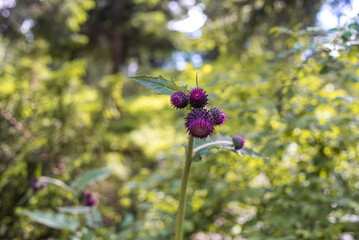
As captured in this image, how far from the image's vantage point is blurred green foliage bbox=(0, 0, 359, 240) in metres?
1.30

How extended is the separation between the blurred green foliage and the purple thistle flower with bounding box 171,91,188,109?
24cm

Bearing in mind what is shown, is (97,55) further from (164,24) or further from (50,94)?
(50,94)

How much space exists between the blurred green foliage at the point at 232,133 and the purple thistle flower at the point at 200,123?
239mm

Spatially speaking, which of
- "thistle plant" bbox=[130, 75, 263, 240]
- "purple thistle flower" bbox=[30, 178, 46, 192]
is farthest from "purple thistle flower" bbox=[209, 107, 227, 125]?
"purple thistle flower" bbox=[30, 178, 46, 192]

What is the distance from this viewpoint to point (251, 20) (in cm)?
272

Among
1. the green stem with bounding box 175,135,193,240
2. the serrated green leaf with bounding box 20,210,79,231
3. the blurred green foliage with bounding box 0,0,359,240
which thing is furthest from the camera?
the serrated green leaf with bounding box 20,210,79,231

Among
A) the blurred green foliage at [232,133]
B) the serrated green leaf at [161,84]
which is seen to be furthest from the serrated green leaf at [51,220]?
the serrated green leaf at [161,84]

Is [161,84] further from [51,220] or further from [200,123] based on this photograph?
[51,220]

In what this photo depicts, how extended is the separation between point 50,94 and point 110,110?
61cm

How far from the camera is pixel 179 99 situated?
→ 0.66 meters

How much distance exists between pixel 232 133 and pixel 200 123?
943 millimetres

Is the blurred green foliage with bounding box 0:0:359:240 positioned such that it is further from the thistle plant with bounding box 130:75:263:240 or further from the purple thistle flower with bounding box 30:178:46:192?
the thistle plant with bounding box 130:75:263:240

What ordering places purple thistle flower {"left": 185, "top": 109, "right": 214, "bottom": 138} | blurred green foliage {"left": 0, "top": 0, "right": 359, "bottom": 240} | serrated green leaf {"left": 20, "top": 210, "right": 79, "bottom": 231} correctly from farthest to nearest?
serrated green leaf {"left": 20, "top": 210, "right": 79, "bottom": 231}, blurred green foliage {"left": 0, "top": 0, "right": 359, "bottom": 240}, purple thistle flower {"left": 185, "top": 109, "right": 214, "bottom": 138}

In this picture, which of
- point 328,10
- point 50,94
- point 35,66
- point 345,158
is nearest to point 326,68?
point 345,158
